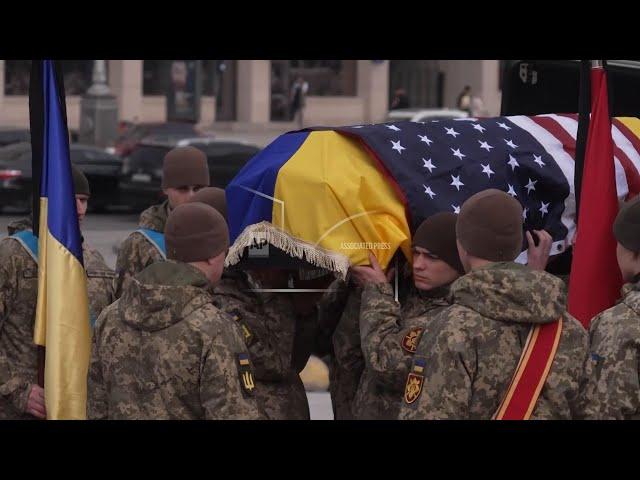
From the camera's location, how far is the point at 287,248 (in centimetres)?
521

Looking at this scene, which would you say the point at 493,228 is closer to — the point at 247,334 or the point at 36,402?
the point at 247,334

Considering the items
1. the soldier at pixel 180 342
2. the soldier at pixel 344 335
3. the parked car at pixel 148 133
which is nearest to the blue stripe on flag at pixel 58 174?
the soldier at pixel 180 342

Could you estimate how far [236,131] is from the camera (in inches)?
1731

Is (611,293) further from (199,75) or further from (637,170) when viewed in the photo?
(199,75)

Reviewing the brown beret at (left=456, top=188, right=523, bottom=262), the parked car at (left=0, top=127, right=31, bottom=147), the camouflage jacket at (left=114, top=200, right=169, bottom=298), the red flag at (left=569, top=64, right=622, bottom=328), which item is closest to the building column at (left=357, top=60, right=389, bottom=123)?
the parked car at (left=0, top=127, right=31, bottom=147)

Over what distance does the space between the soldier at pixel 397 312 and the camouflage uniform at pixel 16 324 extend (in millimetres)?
1381

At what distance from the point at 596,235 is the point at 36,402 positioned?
223cm

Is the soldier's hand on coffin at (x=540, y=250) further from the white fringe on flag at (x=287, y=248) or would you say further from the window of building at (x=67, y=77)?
the window of building at (x=67, y=77)

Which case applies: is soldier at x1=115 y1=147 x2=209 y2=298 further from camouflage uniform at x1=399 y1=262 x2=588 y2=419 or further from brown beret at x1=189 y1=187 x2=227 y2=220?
camouflage uniform at x1=399 y1=262 x2=588 y2=419

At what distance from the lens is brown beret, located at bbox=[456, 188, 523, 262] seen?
4297mm

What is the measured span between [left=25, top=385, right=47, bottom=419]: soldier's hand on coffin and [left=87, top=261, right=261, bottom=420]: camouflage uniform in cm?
101

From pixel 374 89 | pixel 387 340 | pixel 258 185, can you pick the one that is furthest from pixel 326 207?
pixel 374 89

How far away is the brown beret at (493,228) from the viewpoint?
430 centimetres

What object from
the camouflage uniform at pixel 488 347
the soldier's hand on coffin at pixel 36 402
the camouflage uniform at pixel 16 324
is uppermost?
the camouflage uniform at pixel 488 347
